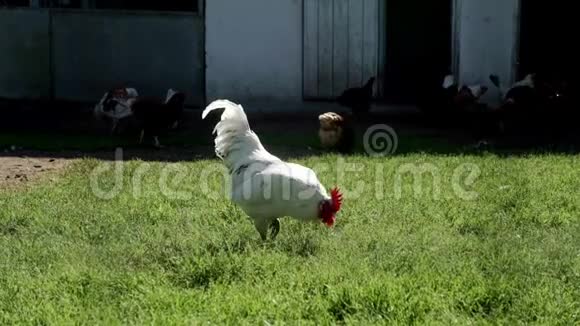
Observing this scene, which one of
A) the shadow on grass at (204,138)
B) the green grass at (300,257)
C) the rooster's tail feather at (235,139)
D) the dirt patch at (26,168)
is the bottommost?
the green grass at (300,257)

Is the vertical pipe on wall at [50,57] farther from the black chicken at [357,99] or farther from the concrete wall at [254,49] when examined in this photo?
the black chicken at [357,99]

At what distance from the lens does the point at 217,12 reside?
1382 centimetres

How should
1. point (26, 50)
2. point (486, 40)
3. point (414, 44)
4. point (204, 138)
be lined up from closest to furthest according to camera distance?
point (204, 138) → point (486, 40) → point (26, 50) → point (414, 44)

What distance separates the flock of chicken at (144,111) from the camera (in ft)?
38.5

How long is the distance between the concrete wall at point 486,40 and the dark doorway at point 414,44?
2.85 feet

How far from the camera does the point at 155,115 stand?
11.7 metres

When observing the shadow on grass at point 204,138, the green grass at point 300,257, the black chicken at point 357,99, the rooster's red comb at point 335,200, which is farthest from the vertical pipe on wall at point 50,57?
the rooster's red comb at point 335,200

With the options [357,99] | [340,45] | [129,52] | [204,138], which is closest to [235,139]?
[204,138]

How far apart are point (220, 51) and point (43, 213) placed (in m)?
5.95

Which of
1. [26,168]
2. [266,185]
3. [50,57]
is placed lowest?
[26,168]

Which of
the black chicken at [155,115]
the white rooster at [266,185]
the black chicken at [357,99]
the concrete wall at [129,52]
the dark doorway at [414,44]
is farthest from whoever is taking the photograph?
the dark doorway at [414,44]

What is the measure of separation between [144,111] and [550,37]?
676 cm

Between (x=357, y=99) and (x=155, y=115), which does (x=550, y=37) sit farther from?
(x=155, y=115)

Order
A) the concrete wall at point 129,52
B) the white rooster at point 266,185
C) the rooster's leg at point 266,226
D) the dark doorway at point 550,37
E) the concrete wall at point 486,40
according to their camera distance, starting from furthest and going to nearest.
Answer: the dark doorway at point 550,37 → the concrete wall at point 129,52 → the concrete wall at point 486,40 → the rooster's leg at point 266,226 → the white rooster at point 266,185
